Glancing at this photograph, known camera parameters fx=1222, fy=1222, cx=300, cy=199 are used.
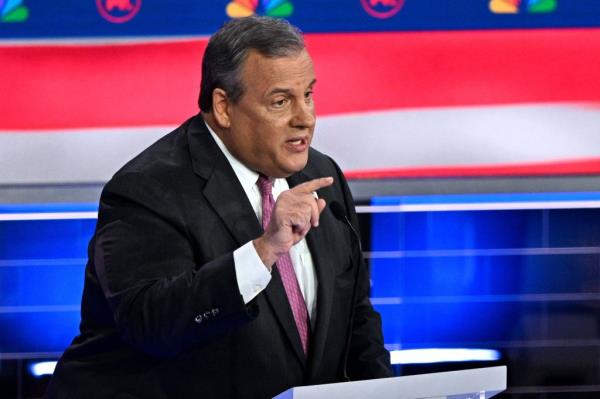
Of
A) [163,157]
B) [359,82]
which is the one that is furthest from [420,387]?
[359,82]

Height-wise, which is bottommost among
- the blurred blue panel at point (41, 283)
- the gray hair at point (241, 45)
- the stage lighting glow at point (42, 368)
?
the stage lighting glow at point (42, 368)

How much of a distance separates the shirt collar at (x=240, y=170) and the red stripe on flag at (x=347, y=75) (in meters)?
1.30

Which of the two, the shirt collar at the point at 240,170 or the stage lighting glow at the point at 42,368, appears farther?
the stage lighting glow at the point at 42,368

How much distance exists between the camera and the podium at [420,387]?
5.91ft

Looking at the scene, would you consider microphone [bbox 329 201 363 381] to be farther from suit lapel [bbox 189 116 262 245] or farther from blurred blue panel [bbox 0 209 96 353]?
blurred blue panel [bbox 0 209 96 353]

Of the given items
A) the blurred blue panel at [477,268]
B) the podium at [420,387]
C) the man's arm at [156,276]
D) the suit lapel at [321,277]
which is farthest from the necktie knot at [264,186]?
the blurred blue panel at [477,268]

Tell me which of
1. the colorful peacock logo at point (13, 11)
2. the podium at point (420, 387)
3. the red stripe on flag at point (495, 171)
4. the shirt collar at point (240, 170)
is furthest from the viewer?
the red stripe on flag at point (495, 171)

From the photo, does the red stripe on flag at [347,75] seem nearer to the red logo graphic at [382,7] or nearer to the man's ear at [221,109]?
the red logo graphic at [382,7]

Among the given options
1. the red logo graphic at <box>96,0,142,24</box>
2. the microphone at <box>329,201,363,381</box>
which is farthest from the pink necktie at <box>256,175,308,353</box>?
Answer: the red logo graphic at <box>96,0,142,24</box>

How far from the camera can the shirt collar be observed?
2359mm

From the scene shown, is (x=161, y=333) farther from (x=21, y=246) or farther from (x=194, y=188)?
(x=21, y=246)

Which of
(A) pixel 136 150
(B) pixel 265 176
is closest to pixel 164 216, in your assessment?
(B) pixel 265 176

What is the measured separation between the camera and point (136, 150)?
3.64m

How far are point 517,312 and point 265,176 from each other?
1.68 meters
